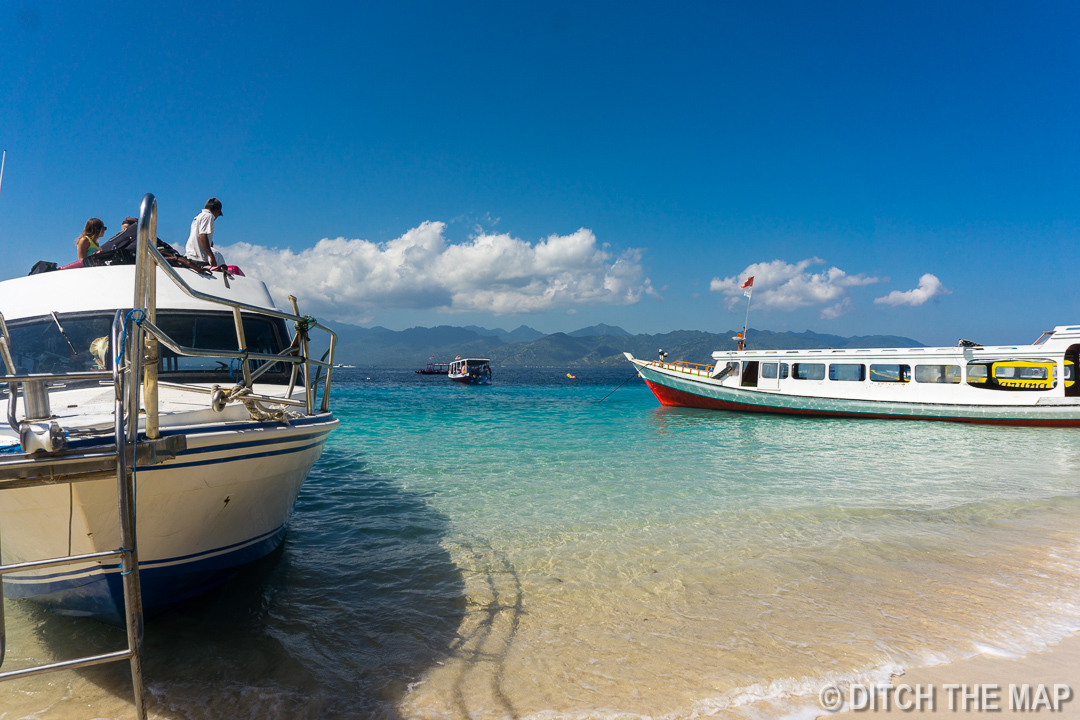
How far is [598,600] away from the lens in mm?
5211

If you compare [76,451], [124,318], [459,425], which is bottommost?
[459,425]

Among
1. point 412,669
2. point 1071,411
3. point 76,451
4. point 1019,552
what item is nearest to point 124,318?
point 76,451

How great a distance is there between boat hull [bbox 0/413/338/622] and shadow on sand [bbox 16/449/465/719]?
1.27 feet

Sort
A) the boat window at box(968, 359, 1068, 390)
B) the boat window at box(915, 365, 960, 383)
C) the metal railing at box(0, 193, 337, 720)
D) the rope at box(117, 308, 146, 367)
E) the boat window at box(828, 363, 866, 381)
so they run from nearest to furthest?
1. the metal railing at box(0, 193, 337, 720)
2. the rope at box(117, 308, 146, 367)
3. the boat window at box(968, 359, 1068, 390)
4. the boat window at box(915, 365, 960, 383)
5. the boat window at box(828, 363, 866, 381)

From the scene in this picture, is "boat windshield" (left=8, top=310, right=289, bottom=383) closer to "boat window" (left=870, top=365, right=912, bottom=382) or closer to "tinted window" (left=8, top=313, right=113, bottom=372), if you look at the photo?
"tinted window" (left=8, top=313, right=113, bottom=372)

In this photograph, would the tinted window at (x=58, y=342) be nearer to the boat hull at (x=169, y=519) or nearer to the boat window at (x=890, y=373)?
the boat hull at (x=169, y=519)

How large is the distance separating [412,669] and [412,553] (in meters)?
2.55

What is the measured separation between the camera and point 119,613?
3998mm

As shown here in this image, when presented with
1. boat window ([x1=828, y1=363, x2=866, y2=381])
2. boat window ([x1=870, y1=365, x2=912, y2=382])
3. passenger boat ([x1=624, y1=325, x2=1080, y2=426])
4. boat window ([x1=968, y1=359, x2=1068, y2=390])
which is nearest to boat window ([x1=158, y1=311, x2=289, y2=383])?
passenger boat ([x1=624, y1=325, x2=1080, y2=426])

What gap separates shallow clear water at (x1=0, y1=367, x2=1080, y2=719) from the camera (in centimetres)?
378

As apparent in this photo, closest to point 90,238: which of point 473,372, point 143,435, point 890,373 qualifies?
point 143,435

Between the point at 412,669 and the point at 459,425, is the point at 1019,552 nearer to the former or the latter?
the point at 412,669

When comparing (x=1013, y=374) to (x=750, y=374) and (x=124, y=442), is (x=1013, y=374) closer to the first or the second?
(x=750, y=374)

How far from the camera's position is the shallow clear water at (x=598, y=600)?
378cm
